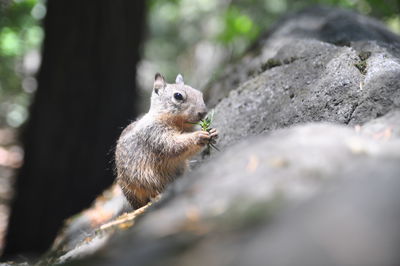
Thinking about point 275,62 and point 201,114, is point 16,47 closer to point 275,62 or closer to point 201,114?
point 275,62

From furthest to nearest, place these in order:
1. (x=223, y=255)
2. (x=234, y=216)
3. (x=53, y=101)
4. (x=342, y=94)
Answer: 1. (x=53, y=101)
2. (x=342, y=94)
3. (x=234, y=216)
4. (x=223, y=255)

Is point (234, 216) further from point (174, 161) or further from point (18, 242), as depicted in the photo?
point (18, 242)

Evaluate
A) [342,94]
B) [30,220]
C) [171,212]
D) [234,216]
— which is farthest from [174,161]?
[30,220]

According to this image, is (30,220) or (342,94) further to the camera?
(30,220)

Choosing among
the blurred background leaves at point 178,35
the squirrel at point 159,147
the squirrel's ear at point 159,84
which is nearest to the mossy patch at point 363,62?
the squirrel at point 159,147

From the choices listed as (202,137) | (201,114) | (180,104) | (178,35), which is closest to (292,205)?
(202,137)

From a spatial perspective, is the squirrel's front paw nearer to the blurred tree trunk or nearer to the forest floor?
the blurred tree trunk

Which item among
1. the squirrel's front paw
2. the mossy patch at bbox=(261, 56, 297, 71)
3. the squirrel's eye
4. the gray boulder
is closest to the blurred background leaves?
the mossy patch at bbox=(261, 56, 297, 71)
